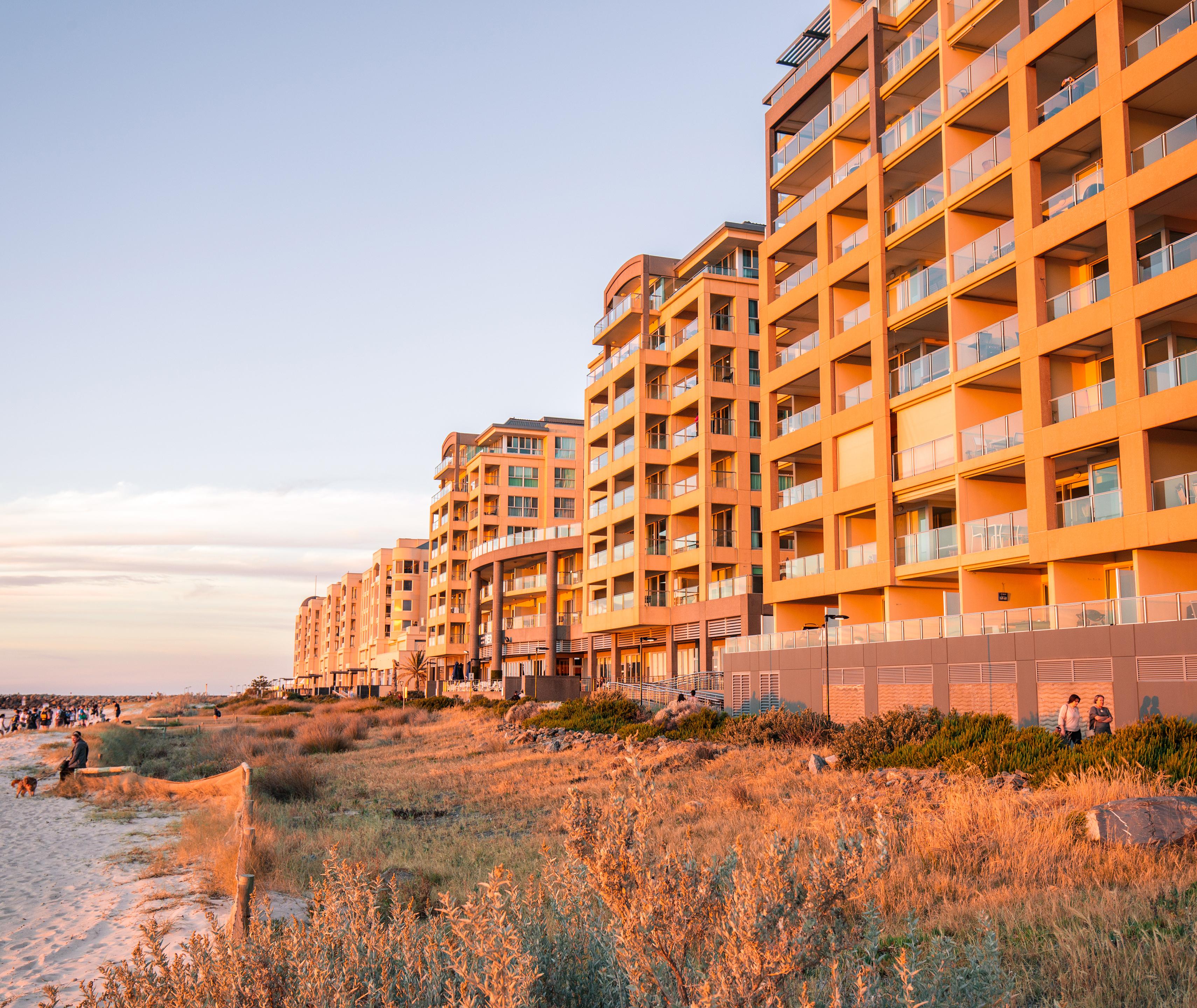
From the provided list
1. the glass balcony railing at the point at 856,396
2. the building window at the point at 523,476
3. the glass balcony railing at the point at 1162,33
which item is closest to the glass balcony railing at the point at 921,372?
the glass balcony railing at the point at 856,396

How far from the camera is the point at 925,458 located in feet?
99.2

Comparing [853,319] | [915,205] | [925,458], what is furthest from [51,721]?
[915,205]

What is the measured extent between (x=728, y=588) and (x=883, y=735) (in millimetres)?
20354

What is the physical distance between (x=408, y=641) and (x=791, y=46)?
74.4 metres

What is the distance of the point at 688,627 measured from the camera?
46812 millimetres

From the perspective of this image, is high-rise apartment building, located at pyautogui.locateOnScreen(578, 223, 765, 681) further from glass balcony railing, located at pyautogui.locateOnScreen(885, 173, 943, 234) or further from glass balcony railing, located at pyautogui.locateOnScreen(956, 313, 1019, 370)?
glass balcony railing, located at pyautogui.locateOnScreen(956, 313, 1019, 370)

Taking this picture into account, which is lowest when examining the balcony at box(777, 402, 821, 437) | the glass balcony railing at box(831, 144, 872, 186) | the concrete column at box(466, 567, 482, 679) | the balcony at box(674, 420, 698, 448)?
the concrete column at box(466, 567, 482, 679)

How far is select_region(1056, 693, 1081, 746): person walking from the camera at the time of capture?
19.7 metres

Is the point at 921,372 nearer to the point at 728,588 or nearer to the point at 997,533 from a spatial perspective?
the point at 997,533

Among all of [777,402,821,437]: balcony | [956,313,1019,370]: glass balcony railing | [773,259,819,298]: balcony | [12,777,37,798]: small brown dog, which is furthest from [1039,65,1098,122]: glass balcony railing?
[12,777,37,798]: small brown dog

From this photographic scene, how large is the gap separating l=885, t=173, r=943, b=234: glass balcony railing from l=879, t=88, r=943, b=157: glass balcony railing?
5.61 feet

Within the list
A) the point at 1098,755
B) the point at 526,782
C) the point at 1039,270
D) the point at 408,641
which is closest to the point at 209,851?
the point at 526,782

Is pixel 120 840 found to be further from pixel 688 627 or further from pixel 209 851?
pixel 688 627

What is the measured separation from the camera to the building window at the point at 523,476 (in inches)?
3216
